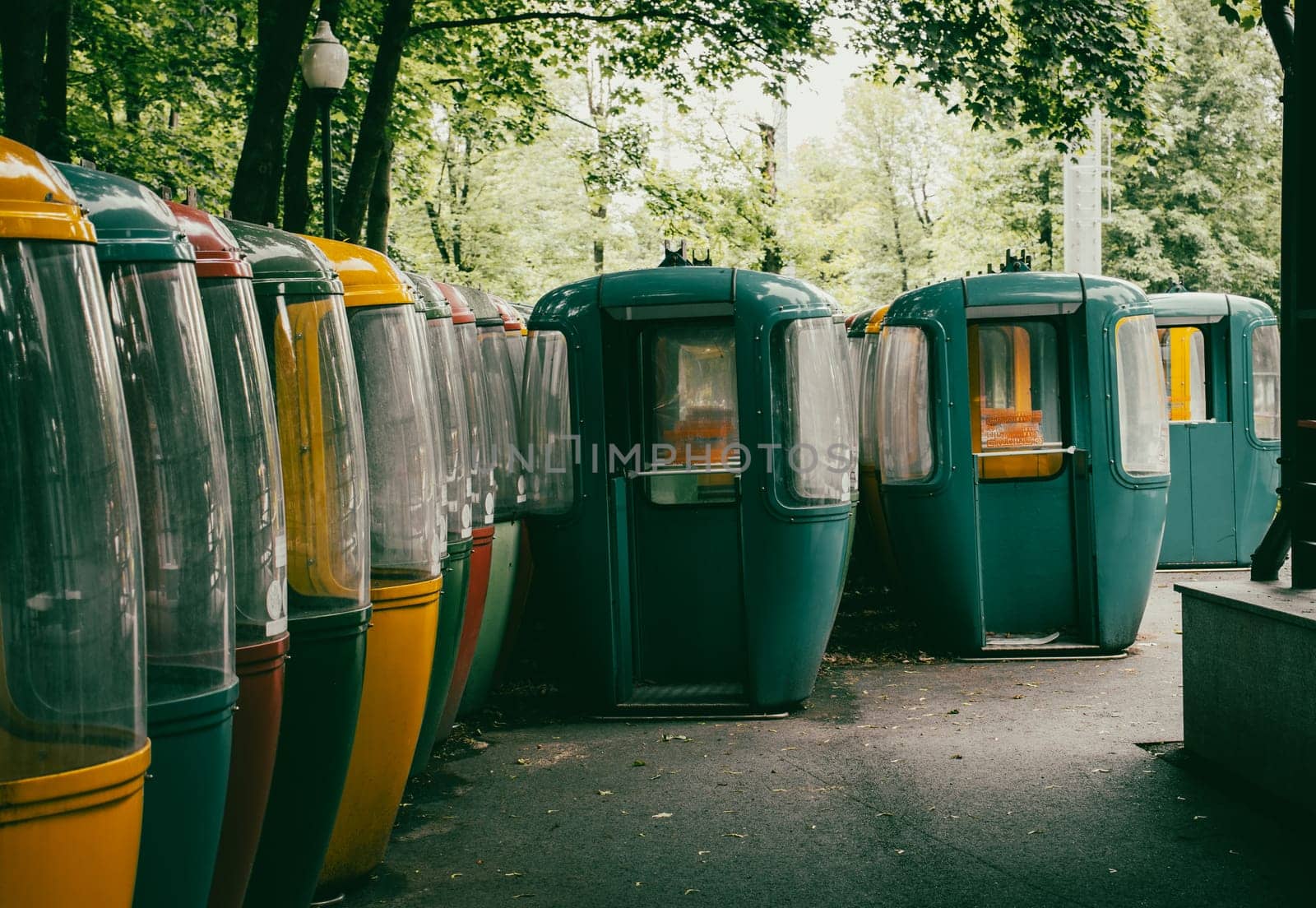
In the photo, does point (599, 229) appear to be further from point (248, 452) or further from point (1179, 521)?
point (248, 452)

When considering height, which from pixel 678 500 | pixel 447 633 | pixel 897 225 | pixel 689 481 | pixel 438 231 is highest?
pixel 897 225

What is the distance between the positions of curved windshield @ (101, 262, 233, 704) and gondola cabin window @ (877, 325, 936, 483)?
6888mm

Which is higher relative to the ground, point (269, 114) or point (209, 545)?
point (269, 114)

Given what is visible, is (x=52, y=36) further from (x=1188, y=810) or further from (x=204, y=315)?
(x=1188, y=810)

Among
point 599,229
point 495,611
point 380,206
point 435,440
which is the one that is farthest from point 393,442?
point 599,229

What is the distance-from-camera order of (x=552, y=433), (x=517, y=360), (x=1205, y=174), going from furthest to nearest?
(x=1205, y=174), (x=517, y=360), (x=552, y=433)

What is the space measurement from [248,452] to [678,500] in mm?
4711

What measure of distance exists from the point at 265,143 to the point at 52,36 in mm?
4194

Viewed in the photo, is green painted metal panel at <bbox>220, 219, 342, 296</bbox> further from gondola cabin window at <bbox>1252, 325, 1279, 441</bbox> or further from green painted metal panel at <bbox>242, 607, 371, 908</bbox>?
gondola cabin window at <bbox>1252, 325, 1279, 441</bbox>

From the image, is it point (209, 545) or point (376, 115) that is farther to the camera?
point (376, 115)

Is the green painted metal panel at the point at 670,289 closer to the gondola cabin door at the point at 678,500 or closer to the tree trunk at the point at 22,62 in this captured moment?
the gondola cabin door at the point at 678,500

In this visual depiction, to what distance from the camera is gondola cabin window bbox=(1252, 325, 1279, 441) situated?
13188 mm

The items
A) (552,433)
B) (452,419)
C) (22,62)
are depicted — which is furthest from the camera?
(22,62)

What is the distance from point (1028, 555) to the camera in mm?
9805
